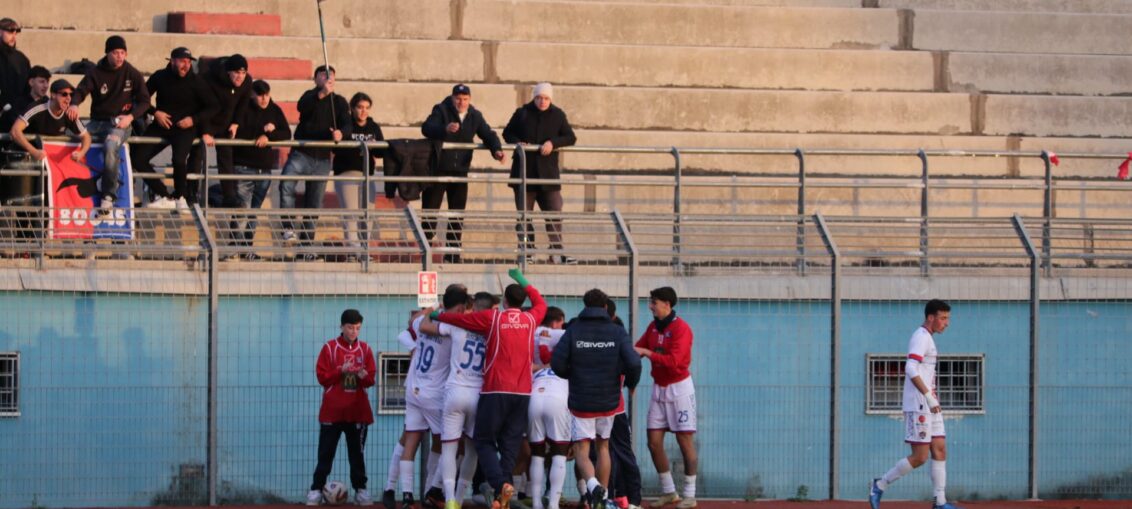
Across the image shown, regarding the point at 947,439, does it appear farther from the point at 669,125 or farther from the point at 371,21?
the point at 371,21

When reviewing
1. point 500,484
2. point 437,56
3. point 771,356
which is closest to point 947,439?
point 771,356

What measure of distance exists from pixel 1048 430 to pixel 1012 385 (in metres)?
0.50

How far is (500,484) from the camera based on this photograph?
12969 mm

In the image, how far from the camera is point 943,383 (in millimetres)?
15680

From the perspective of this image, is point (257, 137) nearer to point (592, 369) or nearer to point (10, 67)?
point (10, 67)

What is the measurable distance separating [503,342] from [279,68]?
26.6 ft

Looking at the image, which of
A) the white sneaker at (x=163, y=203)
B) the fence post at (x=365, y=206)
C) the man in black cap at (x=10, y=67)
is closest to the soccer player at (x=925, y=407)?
the fence post at (x=365, y=206)

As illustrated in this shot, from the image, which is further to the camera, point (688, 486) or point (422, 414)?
point (688, 486)

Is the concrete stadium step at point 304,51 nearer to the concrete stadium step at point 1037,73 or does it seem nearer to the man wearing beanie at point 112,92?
the man wearing beanie at point 112,92

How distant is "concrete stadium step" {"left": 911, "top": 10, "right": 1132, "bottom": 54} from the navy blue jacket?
10.7 metres

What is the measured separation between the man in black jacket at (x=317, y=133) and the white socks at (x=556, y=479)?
4.21 meters

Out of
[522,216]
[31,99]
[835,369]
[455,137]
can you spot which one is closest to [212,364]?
[522,216]

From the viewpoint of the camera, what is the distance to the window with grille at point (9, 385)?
13.9m

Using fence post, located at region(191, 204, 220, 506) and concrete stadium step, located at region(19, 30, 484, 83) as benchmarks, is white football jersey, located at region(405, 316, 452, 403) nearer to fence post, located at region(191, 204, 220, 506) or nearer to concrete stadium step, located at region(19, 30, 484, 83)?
fence post, located at region(191, 204, 220, 506)
